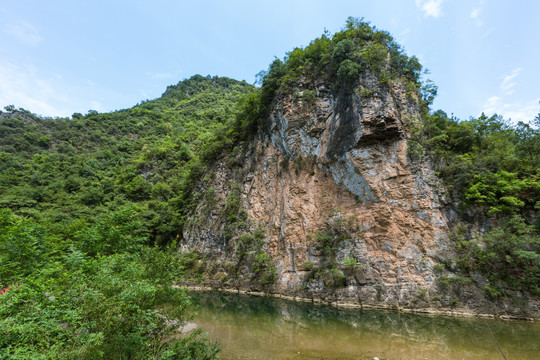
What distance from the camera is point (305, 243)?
1759 centimetres

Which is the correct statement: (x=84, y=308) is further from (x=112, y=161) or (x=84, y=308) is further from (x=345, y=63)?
(x=112, y=161)

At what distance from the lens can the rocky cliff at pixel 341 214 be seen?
13.5 m

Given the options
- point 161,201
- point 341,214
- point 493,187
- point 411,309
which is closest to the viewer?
point 411,309

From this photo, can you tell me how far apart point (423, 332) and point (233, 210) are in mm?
17245

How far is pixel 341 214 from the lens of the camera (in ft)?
55.6

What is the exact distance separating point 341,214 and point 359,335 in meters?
9.28

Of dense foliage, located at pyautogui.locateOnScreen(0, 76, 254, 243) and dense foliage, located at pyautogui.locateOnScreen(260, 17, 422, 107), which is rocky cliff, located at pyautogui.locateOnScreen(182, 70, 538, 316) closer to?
dense foliage, located at pyautogui.locateOnScreen(260, 17, 422, 107)

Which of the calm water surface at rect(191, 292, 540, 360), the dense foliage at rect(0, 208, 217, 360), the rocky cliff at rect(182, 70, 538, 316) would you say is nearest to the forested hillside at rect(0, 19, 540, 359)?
the dense foliage at rect(0, 208, 217, 360)

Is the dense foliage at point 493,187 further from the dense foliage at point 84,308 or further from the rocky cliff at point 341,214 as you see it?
the dense foliage at point 84,308

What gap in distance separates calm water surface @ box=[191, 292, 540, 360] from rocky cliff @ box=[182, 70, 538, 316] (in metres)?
2.14

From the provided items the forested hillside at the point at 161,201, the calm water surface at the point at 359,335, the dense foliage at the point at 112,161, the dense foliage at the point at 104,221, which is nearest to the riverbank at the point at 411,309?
the calm water surface at the point at 359,335

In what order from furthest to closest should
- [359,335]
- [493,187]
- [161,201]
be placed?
[161,201] → [493,187] → [359,335]

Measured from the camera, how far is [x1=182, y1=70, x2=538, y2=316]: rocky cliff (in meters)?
13.5

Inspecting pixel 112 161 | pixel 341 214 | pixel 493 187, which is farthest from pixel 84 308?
pixel 112 161
